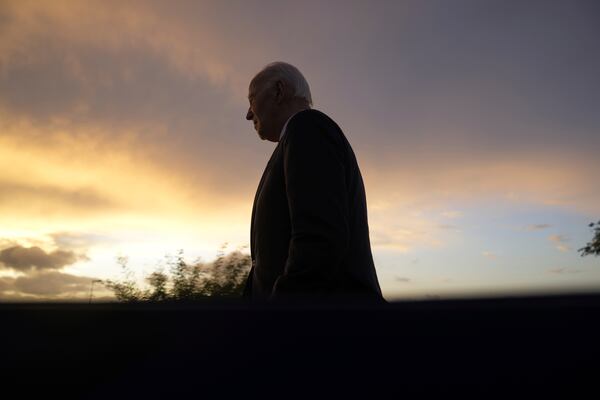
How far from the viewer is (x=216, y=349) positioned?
1.89 feet

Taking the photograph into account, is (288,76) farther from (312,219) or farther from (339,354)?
(339,354)

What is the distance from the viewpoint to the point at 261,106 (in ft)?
10.4

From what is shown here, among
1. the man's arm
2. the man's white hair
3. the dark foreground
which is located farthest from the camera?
the man's white hair

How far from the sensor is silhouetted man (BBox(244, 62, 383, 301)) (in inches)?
78.0

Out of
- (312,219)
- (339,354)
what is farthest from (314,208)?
(339,354)

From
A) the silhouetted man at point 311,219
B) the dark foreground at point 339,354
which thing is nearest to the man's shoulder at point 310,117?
the silhouetted man at point 311,219

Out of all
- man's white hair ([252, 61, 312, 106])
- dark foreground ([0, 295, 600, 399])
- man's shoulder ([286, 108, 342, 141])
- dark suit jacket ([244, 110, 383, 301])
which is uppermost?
man's white hair ([252, 61, 312, 106])

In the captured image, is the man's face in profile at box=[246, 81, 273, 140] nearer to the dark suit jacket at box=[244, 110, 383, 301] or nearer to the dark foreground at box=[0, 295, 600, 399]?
the dark suit jacket at box=[244, 110, 383, 301]

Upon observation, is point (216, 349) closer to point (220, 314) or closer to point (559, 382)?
point (220, 314)

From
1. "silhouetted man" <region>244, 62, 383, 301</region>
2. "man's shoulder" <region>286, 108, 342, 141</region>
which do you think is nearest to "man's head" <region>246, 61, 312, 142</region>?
"silhouetted man" <region>244, 62, 383, 301</region>

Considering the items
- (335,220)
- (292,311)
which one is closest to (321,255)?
(335,220)

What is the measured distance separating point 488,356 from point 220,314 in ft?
1.07

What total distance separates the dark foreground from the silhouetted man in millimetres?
1176

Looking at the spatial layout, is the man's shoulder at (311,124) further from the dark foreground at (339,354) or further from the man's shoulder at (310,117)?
the dark foreground at (339,354)
